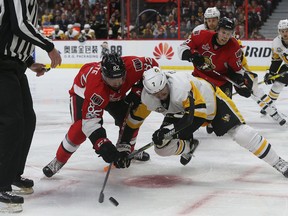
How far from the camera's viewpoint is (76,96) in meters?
3.34

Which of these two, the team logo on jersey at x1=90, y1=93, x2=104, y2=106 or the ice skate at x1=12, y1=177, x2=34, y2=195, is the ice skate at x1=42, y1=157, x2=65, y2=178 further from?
the team logo on jersey at x1=90, y1=93, x2=104, y2=106

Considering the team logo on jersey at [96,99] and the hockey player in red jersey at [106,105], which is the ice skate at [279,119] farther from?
the team logo on jersey at [96,99]

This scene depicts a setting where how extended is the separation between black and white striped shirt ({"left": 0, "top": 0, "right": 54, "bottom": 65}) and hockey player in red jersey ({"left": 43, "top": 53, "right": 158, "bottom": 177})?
0.44m

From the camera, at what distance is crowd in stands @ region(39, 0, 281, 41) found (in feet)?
35.5

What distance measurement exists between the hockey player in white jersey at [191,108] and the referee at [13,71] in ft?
1.71

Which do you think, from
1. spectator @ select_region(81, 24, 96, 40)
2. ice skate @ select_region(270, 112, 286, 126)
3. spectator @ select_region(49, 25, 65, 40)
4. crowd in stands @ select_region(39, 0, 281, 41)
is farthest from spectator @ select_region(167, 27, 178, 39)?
ice skate @ select_region(270, 112, 286, 126)

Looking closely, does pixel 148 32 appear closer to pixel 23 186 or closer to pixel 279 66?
pixel 279 66

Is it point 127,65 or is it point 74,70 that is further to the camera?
point 74,70

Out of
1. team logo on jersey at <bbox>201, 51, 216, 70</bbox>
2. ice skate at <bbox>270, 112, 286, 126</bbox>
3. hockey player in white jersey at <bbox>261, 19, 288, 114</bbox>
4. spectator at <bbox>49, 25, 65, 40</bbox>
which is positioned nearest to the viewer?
team logo on jersey at <bbox>201, 51, 216, 70</bbox>

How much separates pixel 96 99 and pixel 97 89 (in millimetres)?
57

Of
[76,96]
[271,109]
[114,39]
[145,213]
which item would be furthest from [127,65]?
[114,39]

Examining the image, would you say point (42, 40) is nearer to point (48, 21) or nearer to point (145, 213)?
point (145, 213)

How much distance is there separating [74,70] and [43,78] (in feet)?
4.75

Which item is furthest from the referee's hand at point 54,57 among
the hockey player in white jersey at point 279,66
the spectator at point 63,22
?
the spectator at point 63,22
